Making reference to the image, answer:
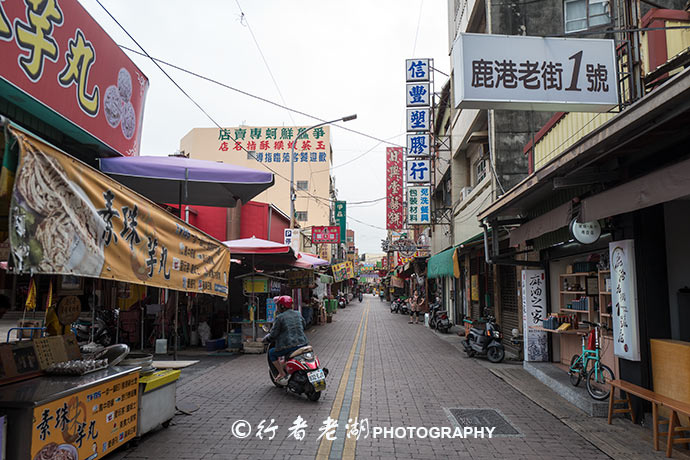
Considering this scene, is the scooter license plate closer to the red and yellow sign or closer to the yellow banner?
the red and yellow sign

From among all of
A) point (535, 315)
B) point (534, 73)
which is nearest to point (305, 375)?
point (535, 315)

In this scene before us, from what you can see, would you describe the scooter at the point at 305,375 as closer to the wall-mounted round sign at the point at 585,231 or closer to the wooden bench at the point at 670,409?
the wooden bench at the point at 670,409

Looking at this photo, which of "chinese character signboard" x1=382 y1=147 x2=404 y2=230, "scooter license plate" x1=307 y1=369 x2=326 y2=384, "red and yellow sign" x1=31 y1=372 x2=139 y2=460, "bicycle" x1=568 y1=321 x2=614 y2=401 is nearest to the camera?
"red and yellow sign" x1=31 y1=372 x2=139 y2=460

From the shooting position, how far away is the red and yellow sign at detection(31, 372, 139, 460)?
3855 millimetres

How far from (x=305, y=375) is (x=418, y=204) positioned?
14.8 m

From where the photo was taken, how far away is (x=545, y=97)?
252 inches

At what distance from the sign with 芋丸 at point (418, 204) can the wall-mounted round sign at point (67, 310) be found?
16.7 meters

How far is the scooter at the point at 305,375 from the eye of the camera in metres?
7.45

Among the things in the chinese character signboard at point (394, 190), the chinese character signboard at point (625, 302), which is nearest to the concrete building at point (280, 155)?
the chinese character signboard at point (394, 190)

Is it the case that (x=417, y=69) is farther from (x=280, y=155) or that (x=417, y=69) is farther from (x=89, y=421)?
(x=280, y=155)

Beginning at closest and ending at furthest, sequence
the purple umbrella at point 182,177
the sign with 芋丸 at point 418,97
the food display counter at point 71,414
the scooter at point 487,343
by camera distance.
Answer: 1. the food display counter at point 71,414
2. the purple umbrella at point 182,177
3. the scooter at point 487,343
4. the sign with 芋丸 at point 418,97

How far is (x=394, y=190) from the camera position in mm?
33031

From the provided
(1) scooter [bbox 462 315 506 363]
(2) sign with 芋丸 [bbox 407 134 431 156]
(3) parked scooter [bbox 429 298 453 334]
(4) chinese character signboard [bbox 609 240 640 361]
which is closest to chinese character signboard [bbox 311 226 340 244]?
(3) parked scooter [bbox 429 298 453 334]

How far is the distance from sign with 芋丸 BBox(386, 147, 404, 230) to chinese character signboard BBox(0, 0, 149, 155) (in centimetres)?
2721
